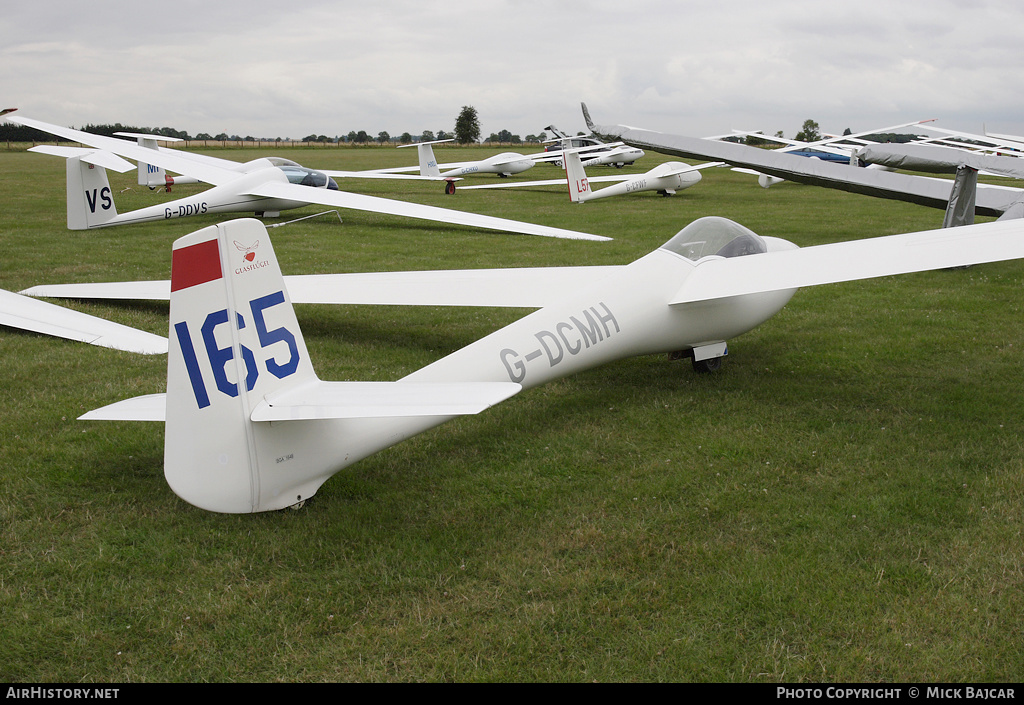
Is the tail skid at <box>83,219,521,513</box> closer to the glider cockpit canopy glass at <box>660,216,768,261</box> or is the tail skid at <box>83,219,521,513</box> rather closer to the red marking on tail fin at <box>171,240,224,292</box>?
the red marking on tail fin at <box>171,240,224,292</box>

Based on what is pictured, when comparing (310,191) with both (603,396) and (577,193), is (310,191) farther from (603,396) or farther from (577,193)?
(603,396)

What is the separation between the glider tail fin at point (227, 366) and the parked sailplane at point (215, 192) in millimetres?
9374

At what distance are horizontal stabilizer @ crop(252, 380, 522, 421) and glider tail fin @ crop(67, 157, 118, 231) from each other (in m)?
15.5

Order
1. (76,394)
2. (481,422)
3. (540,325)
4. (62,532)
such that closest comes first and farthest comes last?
(62,532)
(540,325)
(481,422)
(76,394)

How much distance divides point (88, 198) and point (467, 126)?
84089mm

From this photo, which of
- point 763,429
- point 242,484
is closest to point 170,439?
point 242,484

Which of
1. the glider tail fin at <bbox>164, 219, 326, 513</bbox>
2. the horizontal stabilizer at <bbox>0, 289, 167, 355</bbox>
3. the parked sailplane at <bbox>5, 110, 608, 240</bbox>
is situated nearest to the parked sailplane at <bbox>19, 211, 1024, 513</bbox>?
the glider tail fin at <bbox>164, 219, 326, 513</bbox>

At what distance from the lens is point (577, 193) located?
24.6 meters

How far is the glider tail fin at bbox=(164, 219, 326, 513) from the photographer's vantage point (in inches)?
Answer: 143

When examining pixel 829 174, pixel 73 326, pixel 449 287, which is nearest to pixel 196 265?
pixel 449 287

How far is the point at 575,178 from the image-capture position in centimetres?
2434

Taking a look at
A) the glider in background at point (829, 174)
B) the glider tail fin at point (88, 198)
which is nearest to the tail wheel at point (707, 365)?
the glider in background at point (829, 174)

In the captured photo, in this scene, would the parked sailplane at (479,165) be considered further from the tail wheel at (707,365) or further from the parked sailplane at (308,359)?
the parked sailplane at (308,359)

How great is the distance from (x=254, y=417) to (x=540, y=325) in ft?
8.25
